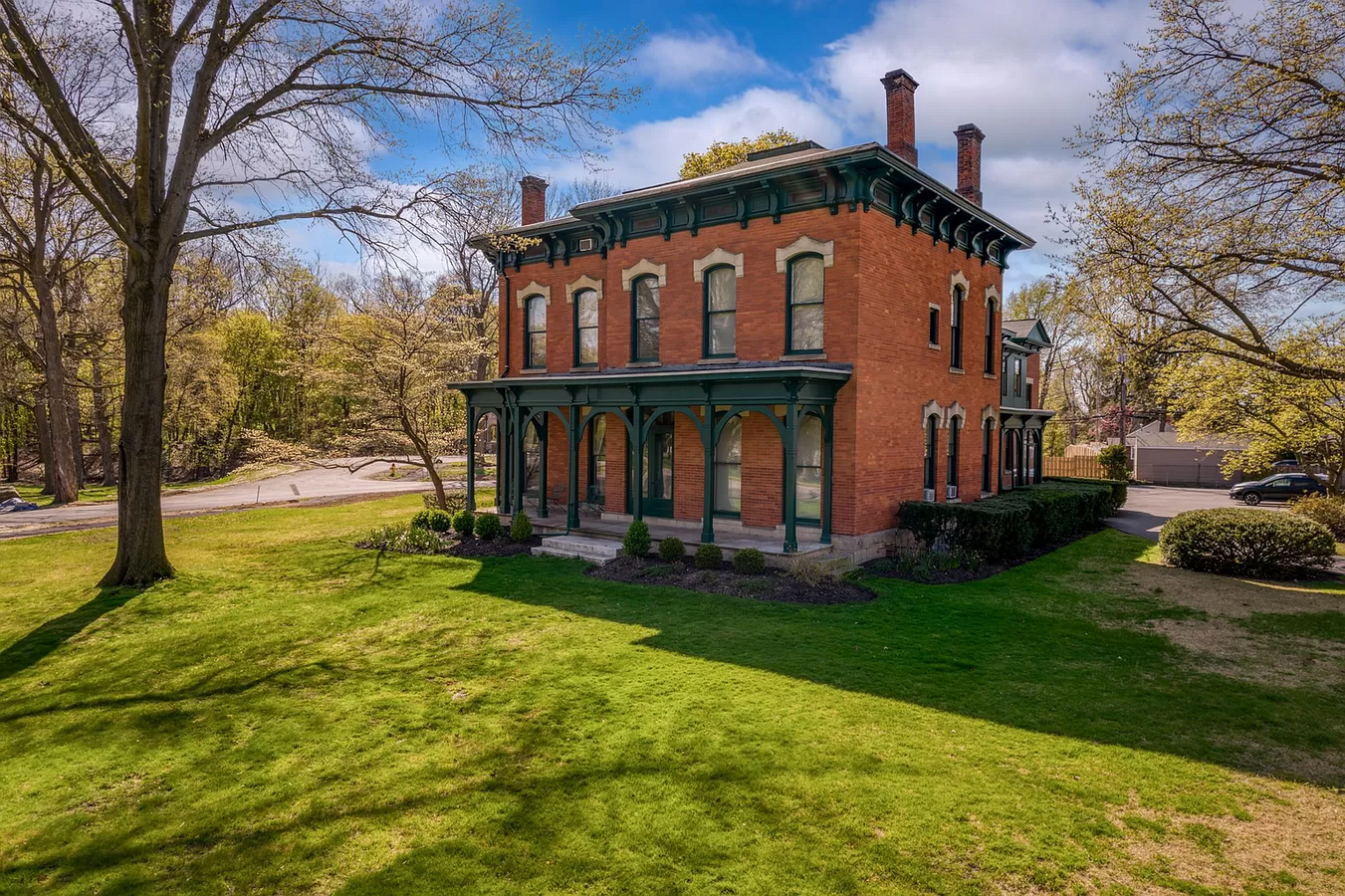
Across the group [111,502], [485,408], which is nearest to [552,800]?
[485,408]

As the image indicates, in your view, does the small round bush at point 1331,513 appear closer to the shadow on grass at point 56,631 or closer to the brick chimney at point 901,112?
the brick chimney at point 901,112

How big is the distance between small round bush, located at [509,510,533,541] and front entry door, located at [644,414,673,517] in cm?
296

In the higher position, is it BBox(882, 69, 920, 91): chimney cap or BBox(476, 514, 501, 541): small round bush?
BBox(882, 69, 920, 91): chimney cap

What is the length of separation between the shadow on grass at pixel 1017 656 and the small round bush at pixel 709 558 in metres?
1.39

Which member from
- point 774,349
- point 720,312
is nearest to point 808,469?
point 774,349

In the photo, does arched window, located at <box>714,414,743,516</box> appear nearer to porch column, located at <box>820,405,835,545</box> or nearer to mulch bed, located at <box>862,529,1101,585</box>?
porch column, located at <box>820,405,835,545</box>

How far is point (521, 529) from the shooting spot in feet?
57.8

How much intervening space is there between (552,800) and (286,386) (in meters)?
50.4

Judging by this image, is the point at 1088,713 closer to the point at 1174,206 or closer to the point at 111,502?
the point at 1174,206

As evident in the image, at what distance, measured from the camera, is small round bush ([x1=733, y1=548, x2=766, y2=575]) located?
542 inches

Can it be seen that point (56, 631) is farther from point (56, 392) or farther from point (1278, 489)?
point (1278, 489)

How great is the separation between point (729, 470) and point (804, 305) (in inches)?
164

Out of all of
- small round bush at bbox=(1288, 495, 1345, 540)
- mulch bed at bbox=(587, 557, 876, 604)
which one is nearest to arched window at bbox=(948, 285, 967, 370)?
mulch bed at bbox=(587, 557, 876, 604)

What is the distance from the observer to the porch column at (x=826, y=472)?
1484cm
